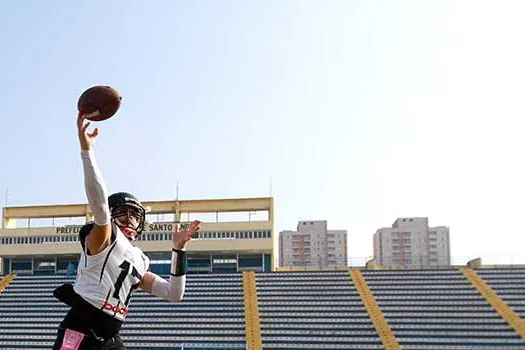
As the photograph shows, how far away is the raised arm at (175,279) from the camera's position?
4.47 metres

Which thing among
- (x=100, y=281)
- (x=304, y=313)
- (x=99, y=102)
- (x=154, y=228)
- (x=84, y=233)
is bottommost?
(x=304, y=313)

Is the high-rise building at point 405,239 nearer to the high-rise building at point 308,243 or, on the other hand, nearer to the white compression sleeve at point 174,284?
the high-rise building at point 308,243

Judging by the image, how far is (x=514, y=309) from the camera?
31.1m

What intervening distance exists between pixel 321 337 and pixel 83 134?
86.3 ft

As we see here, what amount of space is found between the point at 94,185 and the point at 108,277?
62cm

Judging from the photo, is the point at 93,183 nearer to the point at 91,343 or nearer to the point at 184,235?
the point at 91,343

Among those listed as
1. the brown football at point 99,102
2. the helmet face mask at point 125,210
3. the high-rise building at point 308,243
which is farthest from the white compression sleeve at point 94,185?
the high-rise building at point 308,243

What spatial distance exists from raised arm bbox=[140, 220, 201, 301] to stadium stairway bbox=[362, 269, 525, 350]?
24614 millimetres

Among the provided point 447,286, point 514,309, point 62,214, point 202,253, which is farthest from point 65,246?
point 514,309

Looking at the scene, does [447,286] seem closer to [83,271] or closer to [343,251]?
[83,271]

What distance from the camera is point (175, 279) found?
4.48 m

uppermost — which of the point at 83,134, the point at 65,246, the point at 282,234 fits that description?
the point at 282,234

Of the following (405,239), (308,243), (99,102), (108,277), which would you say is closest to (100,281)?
(108,277)

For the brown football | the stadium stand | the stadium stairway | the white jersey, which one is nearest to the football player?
the white jersey
